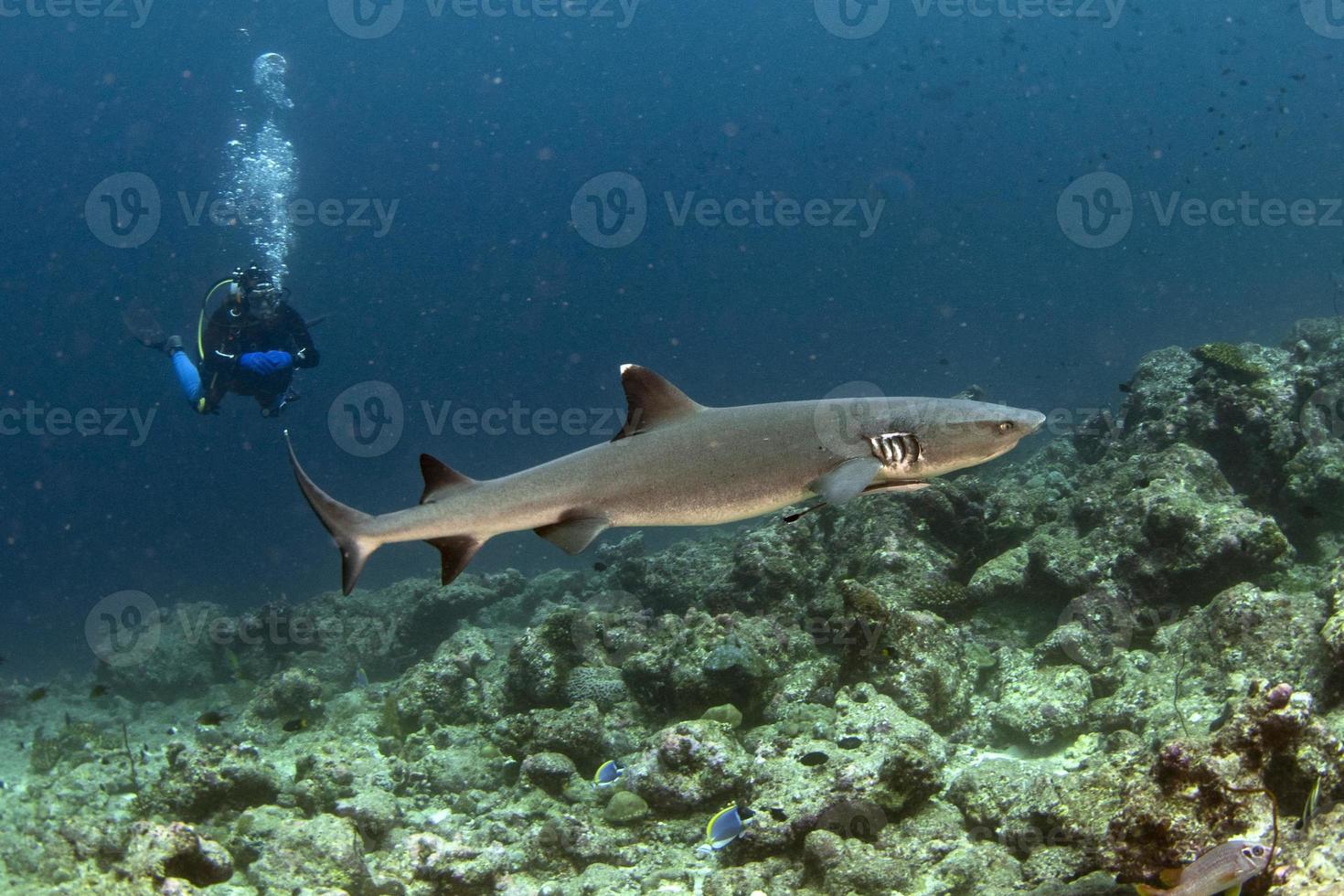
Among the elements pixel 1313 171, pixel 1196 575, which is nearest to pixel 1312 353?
pixel 1196 575

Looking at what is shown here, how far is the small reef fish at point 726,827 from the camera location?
4.75 meters

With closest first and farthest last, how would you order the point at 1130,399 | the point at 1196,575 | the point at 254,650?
Answer: 1. the point at 1196,575
2. the point at 1130,399
3. the point at 254,650

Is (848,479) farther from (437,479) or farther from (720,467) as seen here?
(437,479)

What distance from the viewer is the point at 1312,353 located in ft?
42.3

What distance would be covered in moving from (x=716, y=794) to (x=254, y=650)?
44.5ft

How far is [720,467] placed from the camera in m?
3.76

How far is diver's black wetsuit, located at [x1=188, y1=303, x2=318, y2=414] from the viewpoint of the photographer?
14.4 meters

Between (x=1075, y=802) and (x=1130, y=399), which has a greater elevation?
(x=1130, y=399)

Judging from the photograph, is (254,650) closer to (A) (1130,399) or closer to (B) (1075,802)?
(B) (1075,802)

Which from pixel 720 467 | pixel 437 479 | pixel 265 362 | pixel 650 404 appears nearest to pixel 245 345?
pixel 265 362

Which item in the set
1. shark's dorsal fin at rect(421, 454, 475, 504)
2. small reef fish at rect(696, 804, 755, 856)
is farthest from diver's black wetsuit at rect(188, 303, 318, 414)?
small reef fish at rect(696, 804, 755, 856)

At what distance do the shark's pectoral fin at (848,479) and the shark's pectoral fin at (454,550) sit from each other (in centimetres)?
177

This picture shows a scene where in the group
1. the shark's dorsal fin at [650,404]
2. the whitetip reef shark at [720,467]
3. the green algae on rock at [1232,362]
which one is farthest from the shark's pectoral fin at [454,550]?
the green algae on rock at [1232,362]

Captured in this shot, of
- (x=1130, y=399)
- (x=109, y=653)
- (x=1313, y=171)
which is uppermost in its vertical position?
(x=1313, y=171)
